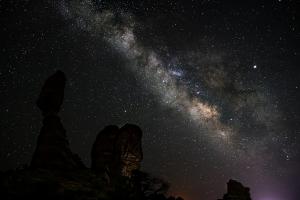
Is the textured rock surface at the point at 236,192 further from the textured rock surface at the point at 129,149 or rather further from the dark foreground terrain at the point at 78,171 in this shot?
the textured rock surface at the point at 129,149

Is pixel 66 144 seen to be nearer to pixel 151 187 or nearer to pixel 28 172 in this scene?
pixel 28 172

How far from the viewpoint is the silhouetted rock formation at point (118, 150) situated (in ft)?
176

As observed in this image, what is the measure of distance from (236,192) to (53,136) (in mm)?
33429

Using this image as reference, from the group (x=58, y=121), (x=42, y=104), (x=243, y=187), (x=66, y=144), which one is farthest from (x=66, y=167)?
(x=243, y=187)

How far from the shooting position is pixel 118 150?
54438mm

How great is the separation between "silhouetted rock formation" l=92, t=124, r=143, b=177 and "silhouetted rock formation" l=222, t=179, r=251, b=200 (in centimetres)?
1757

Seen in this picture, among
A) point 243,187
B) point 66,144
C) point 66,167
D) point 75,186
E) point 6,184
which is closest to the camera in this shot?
point 6,184

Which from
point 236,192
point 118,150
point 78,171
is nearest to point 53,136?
point 78,171

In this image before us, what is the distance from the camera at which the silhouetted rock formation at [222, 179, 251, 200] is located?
197ft

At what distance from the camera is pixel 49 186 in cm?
3834

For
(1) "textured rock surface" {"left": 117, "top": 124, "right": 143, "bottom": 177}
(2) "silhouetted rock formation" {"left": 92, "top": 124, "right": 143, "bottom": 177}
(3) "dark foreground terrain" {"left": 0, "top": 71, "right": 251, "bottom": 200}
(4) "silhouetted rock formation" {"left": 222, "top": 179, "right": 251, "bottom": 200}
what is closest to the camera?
(3) "dark foreground terrain" {"left": 0, "top": 71, "right": 251, "bottom": 200}

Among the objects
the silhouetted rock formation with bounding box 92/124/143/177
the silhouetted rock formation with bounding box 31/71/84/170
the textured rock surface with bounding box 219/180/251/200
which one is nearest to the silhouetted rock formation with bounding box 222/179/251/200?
the textured rock surface with bounding box 219/180/251/200

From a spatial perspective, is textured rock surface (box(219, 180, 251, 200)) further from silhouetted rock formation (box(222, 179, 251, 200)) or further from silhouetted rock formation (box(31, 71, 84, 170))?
silhouetted rock formation (box(31, 71, 84, 170))

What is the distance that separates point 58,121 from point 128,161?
1274 centimetres
